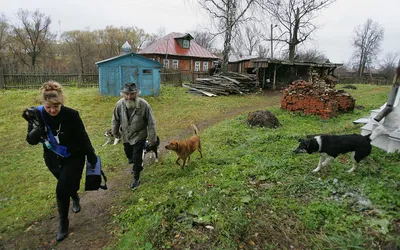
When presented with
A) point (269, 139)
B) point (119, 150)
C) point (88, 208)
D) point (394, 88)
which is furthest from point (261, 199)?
point (119, 150)

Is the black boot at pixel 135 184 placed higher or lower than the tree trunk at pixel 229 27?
lower

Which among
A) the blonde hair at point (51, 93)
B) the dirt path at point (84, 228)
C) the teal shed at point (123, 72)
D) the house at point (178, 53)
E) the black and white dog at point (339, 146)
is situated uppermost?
the house at point (178, 53)

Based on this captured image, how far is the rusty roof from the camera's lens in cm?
3403

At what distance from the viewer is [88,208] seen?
424 cm

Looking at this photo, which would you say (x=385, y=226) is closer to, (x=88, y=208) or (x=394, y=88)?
(x=394, y=88)

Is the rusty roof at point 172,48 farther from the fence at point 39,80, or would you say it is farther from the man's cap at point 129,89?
the man's cap at point 129,89

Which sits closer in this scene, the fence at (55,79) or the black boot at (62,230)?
the black boot at (62,230)

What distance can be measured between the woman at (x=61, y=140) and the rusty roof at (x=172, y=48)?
31.6m

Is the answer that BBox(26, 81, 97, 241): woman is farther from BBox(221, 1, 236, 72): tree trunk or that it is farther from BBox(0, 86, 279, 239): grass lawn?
BBox(221, 1, 236, 72): tree trunk

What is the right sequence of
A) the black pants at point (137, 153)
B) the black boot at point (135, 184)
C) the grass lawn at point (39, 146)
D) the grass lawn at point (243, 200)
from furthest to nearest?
the black boot at point (135, 184), the black pants at point (137, 153), the grass lawn at point (39, 146), the grass lawn at point (243, 200)

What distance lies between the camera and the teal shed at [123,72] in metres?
15.6


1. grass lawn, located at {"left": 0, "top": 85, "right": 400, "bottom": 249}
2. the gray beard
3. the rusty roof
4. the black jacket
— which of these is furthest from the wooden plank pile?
the black jacket

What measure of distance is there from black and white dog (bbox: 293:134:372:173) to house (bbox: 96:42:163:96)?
1365 cm

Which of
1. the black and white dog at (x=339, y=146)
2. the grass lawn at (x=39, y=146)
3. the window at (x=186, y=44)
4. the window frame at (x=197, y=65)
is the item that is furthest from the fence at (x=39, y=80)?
the black and white dog at (x=339, y=146)
